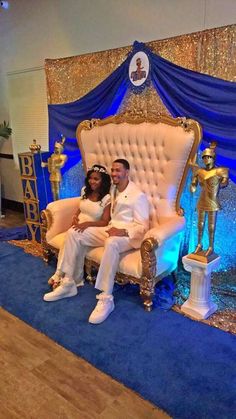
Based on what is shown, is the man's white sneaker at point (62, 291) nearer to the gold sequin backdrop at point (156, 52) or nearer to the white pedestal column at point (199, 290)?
the white pedestal column at point (199, 290)

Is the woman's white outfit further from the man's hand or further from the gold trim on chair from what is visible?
the gold trim on chair

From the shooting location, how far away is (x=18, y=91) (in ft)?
15.1

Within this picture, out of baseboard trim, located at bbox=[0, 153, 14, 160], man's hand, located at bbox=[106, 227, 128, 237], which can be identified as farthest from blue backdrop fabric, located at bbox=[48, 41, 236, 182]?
baseboard trim, located at bbox=[0, 153, 14, 160]

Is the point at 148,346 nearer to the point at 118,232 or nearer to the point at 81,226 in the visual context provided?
the point at 118,232

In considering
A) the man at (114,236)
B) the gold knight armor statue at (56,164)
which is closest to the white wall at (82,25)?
the gold knight armor statue at (56,164)

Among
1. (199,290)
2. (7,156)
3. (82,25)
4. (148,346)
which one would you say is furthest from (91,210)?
(7,156)

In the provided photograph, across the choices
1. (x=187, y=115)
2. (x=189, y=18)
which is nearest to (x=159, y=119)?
(x=187, y=115)

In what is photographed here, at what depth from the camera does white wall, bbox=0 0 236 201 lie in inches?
105

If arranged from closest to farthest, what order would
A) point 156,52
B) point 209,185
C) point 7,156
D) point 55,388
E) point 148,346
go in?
point 55,388 < point 148,346 < point 209,185 < point 156,52 < point 7,156

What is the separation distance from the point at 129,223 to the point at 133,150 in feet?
2.49

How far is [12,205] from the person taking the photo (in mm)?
5379

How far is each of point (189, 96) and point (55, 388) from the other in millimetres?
2261

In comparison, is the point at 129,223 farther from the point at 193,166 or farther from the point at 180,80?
the point at 180,80

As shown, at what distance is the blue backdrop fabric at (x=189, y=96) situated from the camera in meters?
2.46
